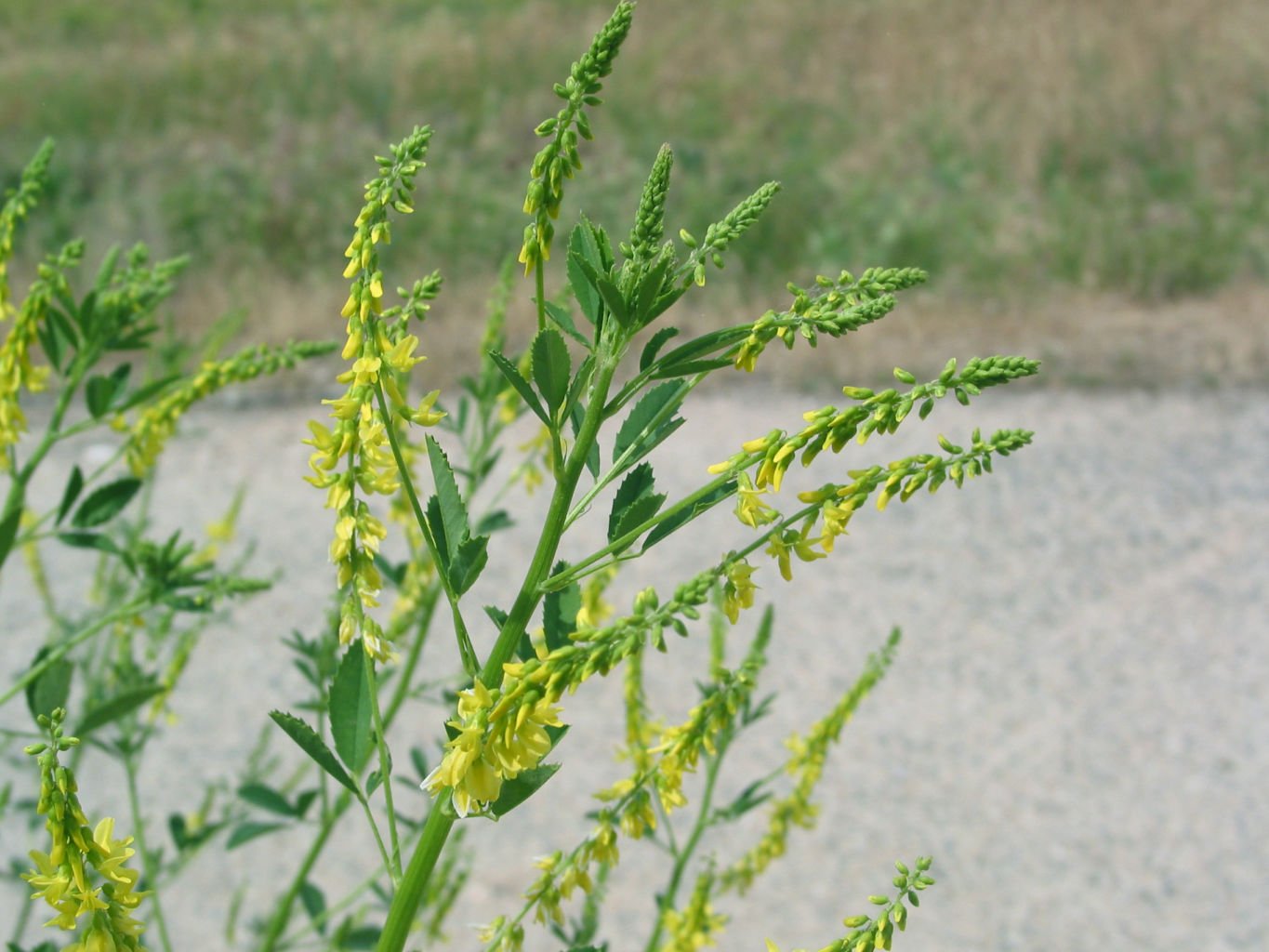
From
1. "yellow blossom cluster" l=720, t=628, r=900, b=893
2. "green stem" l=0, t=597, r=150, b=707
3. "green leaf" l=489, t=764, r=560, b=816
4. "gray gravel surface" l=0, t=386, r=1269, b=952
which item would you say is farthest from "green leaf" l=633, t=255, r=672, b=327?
"gray gravel surface" l=0, t=386, r=1269, b=952

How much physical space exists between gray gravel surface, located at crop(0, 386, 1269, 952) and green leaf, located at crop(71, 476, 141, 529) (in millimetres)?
1802

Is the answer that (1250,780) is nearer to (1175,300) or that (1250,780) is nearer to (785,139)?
(1175,300)

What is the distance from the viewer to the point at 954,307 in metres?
6.68

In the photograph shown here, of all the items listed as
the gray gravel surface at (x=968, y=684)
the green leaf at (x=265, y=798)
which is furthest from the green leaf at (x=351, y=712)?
the gray gravel surface at (x=968, y=684)

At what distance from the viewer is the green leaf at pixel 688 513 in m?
0.79

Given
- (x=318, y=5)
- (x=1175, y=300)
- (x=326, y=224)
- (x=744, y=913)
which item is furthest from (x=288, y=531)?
(x=318, y=5)

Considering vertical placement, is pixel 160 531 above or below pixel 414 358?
above

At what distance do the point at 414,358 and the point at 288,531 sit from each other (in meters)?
4.50

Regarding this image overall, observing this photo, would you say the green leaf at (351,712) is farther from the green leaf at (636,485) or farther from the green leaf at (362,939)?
the green leaf at (362,939)

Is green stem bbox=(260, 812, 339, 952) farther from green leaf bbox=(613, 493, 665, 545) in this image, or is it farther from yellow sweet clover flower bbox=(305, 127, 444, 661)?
green leaf bbox=(613, 493, 665, 545)

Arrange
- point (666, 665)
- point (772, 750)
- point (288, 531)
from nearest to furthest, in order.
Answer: point (772, 750) → point (666, 665) → point (288, 531)

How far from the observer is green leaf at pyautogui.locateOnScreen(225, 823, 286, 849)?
162 cm

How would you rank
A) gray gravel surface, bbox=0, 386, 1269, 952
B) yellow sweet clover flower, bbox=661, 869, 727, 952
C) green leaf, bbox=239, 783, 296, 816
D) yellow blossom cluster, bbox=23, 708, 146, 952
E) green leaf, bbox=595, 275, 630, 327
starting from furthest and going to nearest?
gray gravel surface, bbox=0, 386, 1269, 952
green leaf, bbox=239, 783, 296, 816
yellow sweet clover flower, bbox=661, 869, 727, 952
green leaf, bbox=595, 275, 630, 327
yellow blossom cluster, bbox=23, 708, 146, 952

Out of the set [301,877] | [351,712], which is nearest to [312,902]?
[301,877]
